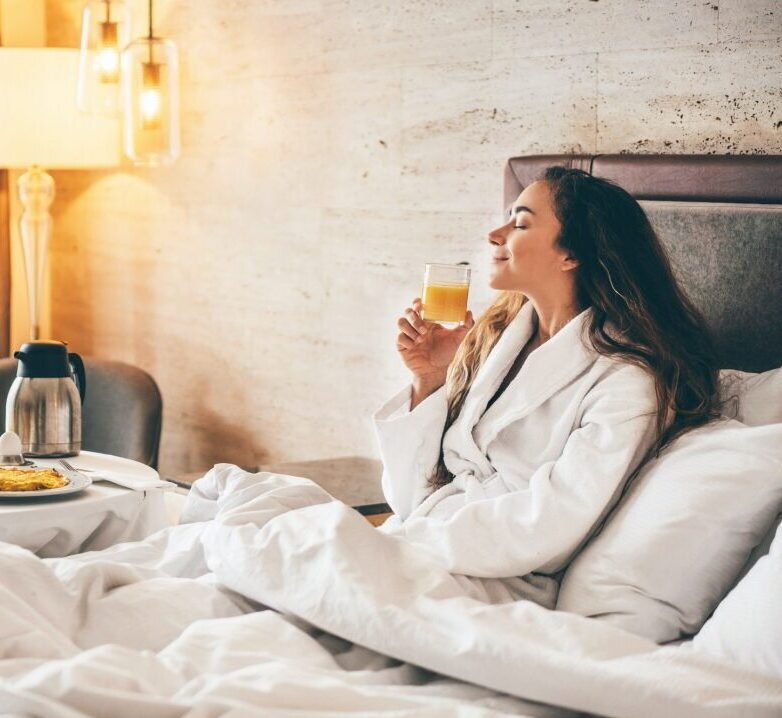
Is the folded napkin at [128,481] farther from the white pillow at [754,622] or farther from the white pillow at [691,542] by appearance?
the white pillow at [754,622]

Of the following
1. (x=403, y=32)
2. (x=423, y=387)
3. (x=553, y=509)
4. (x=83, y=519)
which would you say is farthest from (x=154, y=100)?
(x=553, y=509)

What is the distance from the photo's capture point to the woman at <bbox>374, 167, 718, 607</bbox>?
1881mm

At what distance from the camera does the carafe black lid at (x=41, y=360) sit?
2.49 metres

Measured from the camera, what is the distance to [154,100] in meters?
3.48

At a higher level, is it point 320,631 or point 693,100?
point 693,100

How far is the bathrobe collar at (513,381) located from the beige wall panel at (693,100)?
1.58ft

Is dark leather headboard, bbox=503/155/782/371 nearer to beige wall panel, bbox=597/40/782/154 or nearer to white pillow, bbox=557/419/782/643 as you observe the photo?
beige wall panel, bbox=597/40/782/154

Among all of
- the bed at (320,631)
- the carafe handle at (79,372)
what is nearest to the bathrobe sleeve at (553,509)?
the bed at (320,631)

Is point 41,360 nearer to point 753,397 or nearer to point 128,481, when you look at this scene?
point 128,481

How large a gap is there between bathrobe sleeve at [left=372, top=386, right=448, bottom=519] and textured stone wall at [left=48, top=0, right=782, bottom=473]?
2.15ft

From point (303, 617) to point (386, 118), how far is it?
1.76 meters

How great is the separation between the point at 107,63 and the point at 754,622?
2.79 meters

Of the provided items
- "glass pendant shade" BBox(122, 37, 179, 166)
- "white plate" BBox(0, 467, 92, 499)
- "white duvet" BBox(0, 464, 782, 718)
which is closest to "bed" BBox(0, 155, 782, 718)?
"white duvet" BBox(0, 464, 782, 718)

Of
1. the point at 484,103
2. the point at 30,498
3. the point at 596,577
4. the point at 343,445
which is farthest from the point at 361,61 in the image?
the point at 596,577
